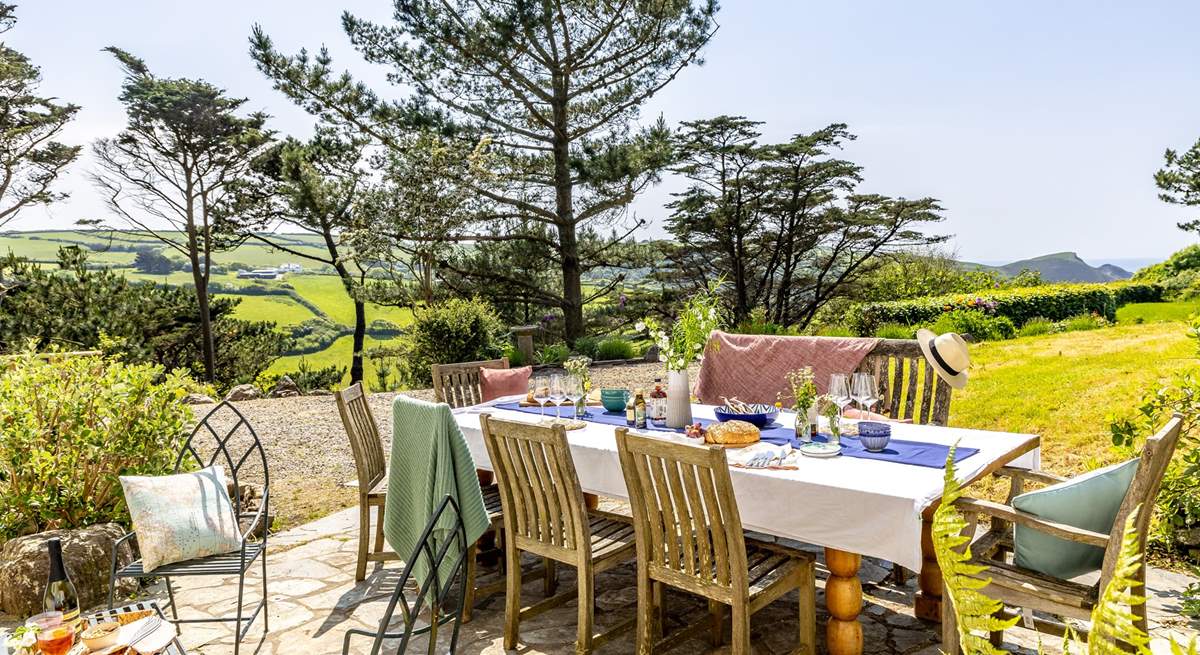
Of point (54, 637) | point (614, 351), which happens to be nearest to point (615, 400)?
point (54, 637)

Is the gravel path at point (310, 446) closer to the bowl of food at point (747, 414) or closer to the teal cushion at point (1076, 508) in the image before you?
the bowl of food at point (747, 414)

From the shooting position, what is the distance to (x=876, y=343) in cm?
423

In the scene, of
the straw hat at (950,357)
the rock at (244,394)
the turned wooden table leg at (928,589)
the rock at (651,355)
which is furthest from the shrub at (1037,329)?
the rock at (244,394)

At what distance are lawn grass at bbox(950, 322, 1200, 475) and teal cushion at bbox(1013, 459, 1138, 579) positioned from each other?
74.6 inches

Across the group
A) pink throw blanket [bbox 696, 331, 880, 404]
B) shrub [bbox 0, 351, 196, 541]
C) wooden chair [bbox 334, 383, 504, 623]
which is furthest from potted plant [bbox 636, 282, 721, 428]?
shrub [bbox 0, 351, 196, 541]

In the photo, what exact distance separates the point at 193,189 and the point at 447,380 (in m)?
15.0

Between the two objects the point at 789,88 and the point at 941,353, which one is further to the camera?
the point at 789,88

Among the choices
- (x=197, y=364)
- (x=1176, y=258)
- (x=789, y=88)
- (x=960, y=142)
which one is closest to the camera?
(x=960, y=142)

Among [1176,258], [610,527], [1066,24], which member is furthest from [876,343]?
[1176,258]

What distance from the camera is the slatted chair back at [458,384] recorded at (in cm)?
441

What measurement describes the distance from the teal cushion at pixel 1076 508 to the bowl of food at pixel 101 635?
2.43 m

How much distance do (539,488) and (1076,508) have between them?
1.69 m

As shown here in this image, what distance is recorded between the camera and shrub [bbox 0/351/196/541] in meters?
3.39

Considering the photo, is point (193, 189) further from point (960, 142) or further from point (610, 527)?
point (610, 527)
